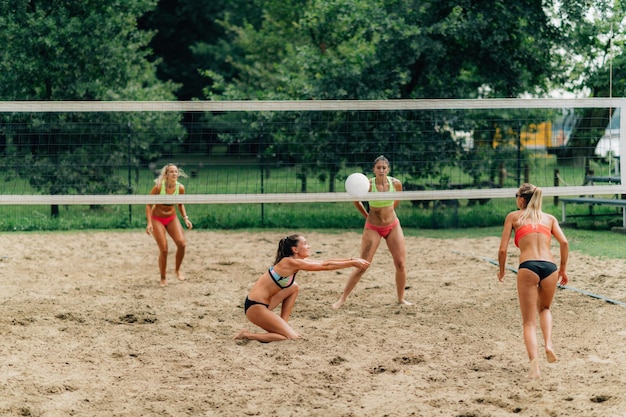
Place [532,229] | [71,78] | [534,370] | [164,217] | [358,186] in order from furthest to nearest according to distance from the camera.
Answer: [71,78], [164,217], [358,186], [532,229], [534,370]

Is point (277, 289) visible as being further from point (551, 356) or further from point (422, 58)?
point (422, 58)

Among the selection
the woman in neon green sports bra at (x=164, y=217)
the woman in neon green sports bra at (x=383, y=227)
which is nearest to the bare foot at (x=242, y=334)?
the woman in neon green sports bra at (x=383, y=227)

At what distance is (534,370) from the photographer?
5504 millimetres

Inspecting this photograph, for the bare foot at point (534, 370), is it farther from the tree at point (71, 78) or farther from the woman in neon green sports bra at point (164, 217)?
the tree at point (71, 78)

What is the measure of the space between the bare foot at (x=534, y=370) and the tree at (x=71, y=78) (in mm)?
10737

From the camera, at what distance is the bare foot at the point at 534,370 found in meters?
5.48

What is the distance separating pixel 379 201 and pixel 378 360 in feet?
7.41

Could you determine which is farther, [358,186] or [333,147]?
[333,147]

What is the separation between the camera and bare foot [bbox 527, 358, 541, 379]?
548 cm

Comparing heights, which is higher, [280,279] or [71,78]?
[71,78]

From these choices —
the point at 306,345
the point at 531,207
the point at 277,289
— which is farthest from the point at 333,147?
the point at 531,207

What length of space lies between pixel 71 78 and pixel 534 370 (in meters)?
12.7

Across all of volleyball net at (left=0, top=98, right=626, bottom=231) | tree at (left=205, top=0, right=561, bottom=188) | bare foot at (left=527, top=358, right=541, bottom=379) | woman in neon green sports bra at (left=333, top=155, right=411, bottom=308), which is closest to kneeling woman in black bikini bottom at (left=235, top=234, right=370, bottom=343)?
woman in neon green sports bra at (left=333, top=155, right=411, bottom=308)

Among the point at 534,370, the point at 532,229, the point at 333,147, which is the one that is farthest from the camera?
the point at 333,147
